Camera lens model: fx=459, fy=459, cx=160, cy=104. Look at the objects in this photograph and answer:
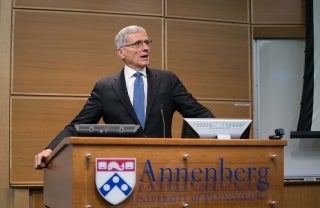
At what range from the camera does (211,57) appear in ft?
15.0

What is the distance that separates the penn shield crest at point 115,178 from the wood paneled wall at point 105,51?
8.49 feet

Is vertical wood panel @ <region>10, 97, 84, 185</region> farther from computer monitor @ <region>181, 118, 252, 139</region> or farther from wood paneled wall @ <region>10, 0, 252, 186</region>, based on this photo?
computer monitor @ <region>181, 118, 252, 139</region>

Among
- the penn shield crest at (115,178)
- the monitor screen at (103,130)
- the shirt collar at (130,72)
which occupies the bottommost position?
the penn shield crest at (115,178)

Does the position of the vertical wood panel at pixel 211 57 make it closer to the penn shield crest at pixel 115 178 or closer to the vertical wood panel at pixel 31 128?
the vertical wood panel at pixel 31 128

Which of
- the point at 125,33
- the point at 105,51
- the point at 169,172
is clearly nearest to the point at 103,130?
the point at 169,172

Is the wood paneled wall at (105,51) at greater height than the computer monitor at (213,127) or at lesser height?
greater

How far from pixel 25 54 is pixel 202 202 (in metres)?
2.89

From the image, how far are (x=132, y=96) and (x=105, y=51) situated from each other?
1854mm

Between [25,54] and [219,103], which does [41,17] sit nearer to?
[25,54]

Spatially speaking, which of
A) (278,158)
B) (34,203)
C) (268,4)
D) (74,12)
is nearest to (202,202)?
(278,158)

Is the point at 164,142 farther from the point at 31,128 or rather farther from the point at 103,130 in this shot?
the point at 31,128

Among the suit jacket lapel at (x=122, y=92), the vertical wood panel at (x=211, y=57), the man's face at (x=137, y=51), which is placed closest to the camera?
the suit jacket lapel at (x=122, y=92)

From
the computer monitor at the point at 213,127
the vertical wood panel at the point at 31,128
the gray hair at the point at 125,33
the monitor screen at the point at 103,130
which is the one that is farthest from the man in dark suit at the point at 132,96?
the vertical wood panel at the point at 31,128

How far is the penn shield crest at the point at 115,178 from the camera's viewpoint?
163 cm
